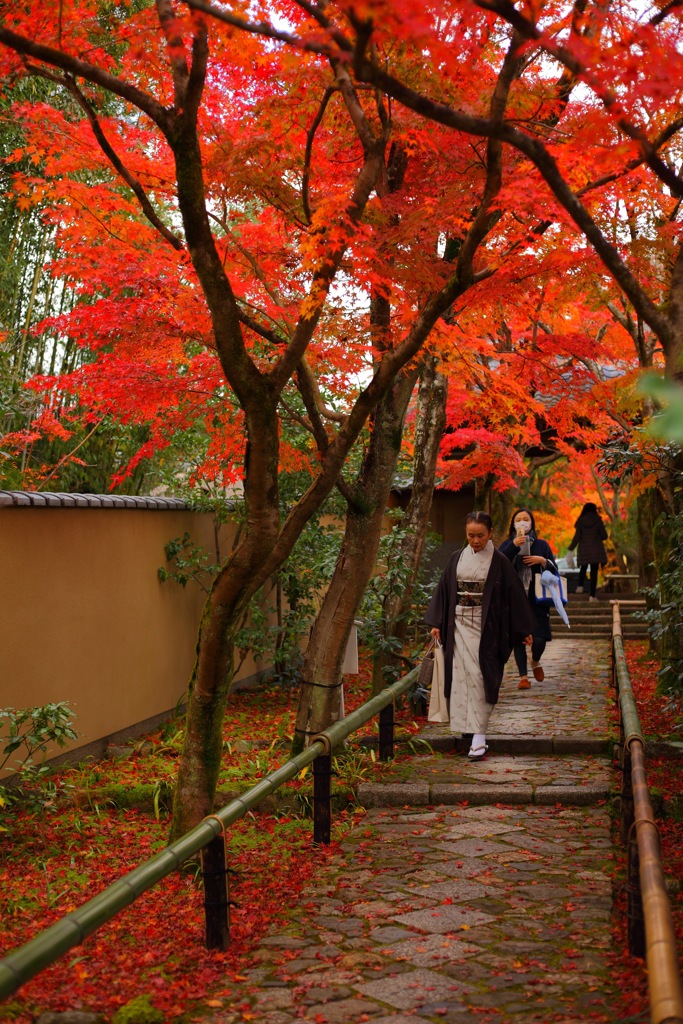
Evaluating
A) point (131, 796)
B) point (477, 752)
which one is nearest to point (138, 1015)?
point (131, 796)

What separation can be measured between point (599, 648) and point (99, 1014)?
531 inches

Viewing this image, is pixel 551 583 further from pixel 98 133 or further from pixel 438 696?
pixel 98 133

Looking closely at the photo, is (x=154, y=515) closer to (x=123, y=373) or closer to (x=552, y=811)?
(x=123, y=373)

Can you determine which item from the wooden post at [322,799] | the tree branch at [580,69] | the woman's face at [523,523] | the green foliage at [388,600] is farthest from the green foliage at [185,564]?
the tree branch at [580,69]

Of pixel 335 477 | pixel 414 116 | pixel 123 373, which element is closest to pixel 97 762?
pixel 123 373

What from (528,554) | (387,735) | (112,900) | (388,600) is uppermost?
(528,554)

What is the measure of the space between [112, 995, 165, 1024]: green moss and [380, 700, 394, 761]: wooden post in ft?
14.4

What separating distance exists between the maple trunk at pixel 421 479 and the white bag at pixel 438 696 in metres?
1.42

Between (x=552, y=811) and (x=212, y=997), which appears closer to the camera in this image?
(x=212, y=997)

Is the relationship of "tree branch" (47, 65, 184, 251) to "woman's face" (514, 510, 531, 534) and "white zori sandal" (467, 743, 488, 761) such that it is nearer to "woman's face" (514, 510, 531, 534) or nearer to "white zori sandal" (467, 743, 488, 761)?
"white zori sandal" (467, 743, 488, 761)

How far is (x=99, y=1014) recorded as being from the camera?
418 centimetres

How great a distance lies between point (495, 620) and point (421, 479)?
97.2 inches

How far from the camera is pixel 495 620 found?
27.8 ft

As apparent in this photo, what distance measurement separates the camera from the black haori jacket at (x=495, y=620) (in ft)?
27.5
